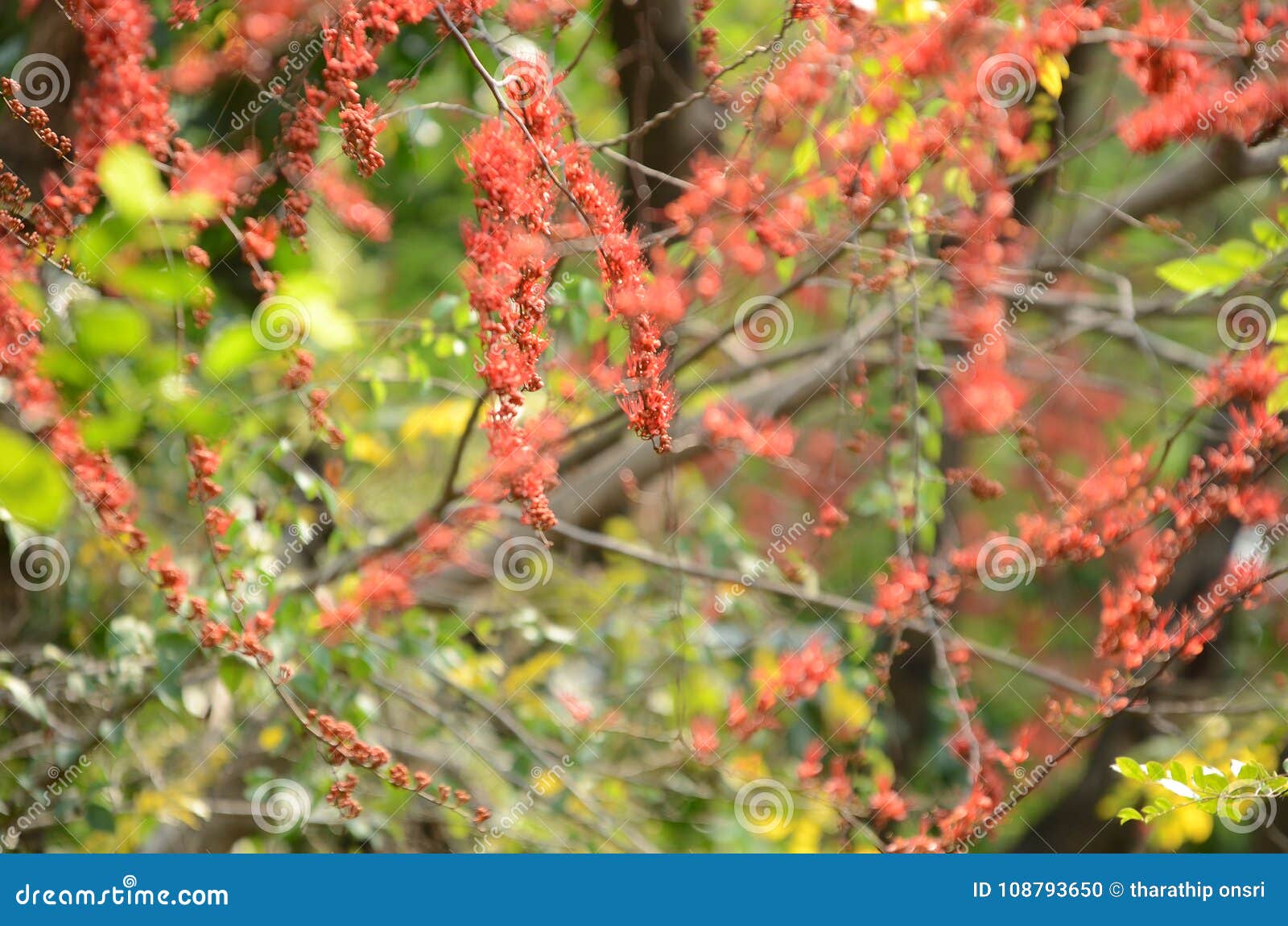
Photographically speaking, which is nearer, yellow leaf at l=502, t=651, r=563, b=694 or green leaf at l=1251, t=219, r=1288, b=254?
green leaf at l=1251, t=219, r=1288, b=254

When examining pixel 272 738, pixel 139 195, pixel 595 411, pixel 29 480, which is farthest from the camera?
pixel 595 411

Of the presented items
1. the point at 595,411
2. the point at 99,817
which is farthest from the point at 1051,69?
the point at 99,817

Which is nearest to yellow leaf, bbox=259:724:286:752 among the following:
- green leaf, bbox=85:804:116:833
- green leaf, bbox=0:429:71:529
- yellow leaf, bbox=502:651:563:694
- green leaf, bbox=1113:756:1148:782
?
green leaf, bbox=85:804:116:833

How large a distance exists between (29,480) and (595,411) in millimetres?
1368

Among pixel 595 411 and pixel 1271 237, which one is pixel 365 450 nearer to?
pixel 595 411

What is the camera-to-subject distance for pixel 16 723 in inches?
96.0

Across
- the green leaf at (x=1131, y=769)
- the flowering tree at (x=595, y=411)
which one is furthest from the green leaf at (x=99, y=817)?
the green leaf at (x=1131, y=769)

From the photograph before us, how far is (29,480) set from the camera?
5.07ft

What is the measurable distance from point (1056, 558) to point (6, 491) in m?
1.72

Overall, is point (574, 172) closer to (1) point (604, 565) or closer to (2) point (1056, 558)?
(2) point (1056, 558)

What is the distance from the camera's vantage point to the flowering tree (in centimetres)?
184

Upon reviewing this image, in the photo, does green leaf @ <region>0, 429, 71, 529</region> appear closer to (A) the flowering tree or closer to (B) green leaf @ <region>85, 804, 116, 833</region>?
(A) the flowering tree

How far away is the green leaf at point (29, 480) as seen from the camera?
1506 mm

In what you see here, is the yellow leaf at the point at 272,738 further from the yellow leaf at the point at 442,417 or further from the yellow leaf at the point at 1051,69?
the yellow leaf at the point at 1051,69
